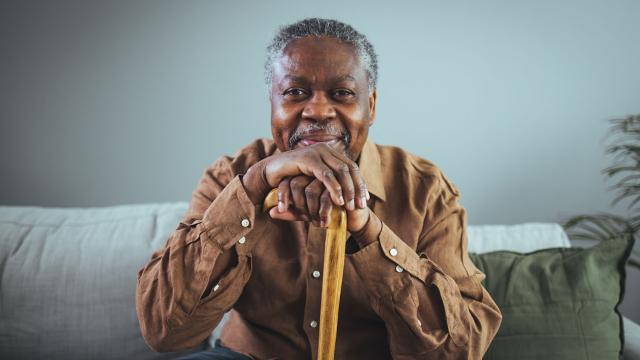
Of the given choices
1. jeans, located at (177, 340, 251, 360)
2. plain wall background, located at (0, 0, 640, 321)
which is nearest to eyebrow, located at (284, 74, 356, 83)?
jeans, located at (177, 340, 251, 360)

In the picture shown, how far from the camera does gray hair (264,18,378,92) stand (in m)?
1.31

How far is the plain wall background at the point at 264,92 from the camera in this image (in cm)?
215

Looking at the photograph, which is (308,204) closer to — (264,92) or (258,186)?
(258,186)

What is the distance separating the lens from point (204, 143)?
2229mm

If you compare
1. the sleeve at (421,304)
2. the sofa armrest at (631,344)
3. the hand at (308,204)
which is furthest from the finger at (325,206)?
the sofa armrest at (631,344)

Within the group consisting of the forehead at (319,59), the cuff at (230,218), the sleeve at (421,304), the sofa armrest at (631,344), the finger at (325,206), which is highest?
the forehead at (319,59)

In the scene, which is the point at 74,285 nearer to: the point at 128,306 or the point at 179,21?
the point at 128,306

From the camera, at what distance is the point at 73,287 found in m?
1.73

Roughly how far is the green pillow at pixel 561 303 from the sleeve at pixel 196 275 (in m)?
0.70

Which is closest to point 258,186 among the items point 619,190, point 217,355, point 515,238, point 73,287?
point 217,355

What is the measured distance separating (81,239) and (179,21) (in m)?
0.82

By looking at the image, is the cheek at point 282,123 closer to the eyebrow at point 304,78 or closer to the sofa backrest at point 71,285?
the eyebrow at point 304,78

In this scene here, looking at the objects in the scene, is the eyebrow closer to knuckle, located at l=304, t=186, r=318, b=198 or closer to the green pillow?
knuckle, located at l=304, t=186, r=318, b=198

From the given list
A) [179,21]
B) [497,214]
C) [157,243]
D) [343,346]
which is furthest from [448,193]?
[179,21]
